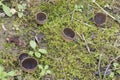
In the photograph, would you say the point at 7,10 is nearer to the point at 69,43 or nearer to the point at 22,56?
the point at 22,56

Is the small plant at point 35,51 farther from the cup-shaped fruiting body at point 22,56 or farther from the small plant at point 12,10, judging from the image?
the small plant at point 12,10

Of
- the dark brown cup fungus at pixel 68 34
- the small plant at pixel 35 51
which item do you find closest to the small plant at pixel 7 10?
the small plant at pixel 35 51

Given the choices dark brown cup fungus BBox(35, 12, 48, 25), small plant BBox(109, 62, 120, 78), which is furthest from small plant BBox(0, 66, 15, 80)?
small plant BBox(109, 62, 120, 78)

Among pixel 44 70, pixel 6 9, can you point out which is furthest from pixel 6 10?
pixel 44 70

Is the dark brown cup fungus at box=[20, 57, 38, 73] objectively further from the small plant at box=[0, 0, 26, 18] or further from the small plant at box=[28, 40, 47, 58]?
the small plant at box=[0, 0, 26, 18]

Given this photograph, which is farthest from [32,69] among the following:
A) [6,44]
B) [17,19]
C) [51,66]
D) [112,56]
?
[112,56]
